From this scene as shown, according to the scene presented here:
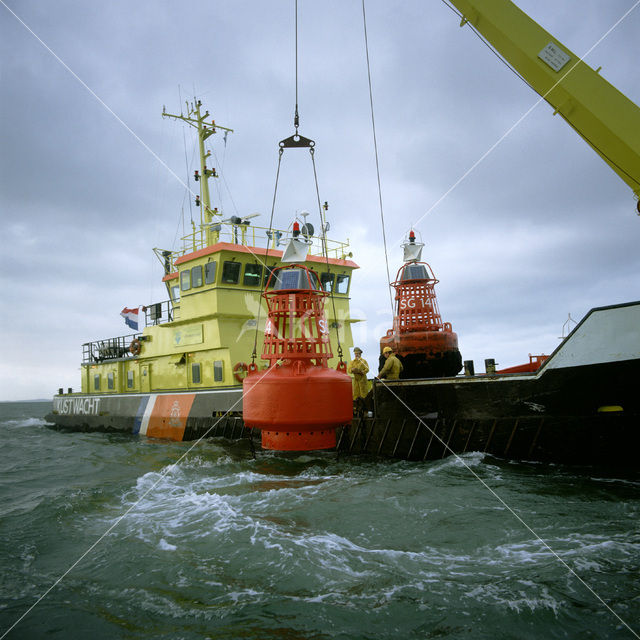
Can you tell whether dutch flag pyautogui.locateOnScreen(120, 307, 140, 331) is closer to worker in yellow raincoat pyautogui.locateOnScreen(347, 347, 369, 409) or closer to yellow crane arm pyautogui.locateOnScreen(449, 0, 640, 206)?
worker in yellow raincoat pyautogui.locateOnScreen(347, 347, 369, 409)

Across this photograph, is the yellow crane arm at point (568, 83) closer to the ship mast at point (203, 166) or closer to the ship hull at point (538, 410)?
the ship hull at point (538, 410)

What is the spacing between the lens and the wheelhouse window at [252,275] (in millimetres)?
13430

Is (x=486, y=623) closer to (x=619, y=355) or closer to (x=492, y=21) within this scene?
(x=619, y=355)

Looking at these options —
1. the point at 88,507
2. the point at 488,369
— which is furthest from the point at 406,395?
the point at 88,507

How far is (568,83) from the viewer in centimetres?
673

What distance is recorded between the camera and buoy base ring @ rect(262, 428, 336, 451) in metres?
7.24

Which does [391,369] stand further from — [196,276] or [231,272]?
[196,276]

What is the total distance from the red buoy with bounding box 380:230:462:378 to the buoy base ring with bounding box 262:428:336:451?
3956mm

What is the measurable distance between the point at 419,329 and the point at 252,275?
526cm

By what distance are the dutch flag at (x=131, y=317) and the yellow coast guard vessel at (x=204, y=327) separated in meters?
0.65

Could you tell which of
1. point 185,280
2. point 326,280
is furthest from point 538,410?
point 185,280

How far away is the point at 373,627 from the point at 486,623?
0.71m

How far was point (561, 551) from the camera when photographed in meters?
4.04

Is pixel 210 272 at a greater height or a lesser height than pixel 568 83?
lesser
